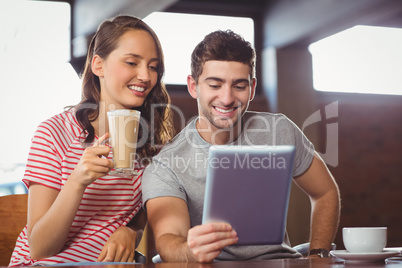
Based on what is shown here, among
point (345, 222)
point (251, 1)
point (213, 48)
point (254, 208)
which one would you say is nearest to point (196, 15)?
point (251, 1)

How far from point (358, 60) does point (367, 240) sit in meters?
5.03

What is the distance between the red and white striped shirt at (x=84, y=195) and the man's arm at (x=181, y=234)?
0.43ft

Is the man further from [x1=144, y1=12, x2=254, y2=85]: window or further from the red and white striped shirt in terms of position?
[x1=144, y1=12, x2=254, y2=85]: window

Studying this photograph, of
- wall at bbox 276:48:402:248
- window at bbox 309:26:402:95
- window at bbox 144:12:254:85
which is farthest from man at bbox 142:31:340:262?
window at bbox 309:26:402:95

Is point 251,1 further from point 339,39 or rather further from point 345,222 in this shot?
point 345,222

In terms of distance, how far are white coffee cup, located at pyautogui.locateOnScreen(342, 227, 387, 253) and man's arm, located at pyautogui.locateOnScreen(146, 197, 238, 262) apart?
1.18 feet

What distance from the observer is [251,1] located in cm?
589

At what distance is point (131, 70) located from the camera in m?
1.98

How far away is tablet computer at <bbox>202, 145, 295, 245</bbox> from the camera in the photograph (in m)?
1.43

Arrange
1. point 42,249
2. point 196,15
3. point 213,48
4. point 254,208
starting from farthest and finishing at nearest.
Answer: point 196,15 → point 213,48 → point 42,249 → point 254,208

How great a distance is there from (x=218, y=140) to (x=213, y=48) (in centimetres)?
40

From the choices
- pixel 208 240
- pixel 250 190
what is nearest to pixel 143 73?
pixel 250 190

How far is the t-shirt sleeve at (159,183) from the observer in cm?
192

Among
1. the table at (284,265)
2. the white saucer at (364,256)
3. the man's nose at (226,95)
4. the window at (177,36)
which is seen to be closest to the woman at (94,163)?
the man's nose at (226,95)
